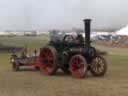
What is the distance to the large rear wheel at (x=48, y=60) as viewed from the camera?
1883 cm

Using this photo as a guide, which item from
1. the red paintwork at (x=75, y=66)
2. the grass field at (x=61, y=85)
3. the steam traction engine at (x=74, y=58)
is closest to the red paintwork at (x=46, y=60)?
the steam traction engine at (x=74, y=58)

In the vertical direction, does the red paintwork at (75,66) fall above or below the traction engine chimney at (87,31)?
below

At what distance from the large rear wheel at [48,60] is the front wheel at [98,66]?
62.8 inches

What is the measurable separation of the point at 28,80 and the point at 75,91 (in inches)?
144

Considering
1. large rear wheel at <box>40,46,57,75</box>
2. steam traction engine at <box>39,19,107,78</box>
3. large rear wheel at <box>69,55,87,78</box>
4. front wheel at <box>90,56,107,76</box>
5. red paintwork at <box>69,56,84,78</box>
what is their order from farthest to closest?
large rear wheel at <box>40,46,57,75</box>, front wheel at <box>90,56,107,76</box>, steam traction engine at <box>39,19,107,78</box>, red paintwork at <box>69,56,84,78</box>, large rear wheel at <box>69,55,87,78</box>

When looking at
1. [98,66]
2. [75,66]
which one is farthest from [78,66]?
[98,66]

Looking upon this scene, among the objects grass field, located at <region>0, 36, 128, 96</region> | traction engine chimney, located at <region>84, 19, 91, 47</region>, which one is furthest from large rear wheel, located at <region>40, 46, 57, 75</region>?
traction engine chimney, located at <region>84, 19, 91, 47</region>

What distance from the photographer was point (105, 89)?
1426 cm

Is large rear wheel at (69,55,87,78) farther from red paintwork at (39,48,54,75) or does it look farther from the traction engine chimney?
red paintwork at (39,48,54,75)

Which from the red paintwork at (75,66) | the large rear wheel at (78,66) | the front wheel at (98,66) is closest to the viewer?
the large rear wheel at (78,66)

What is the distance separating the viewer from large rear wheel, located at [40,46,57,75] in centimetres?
1883

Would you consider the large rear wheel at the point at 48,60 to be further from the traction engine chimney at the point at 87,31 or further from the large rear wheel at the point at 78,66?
the traction engine chimney at the point at 87,31

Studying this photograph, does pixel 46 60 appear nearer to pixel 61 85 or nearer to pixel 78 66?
pixel 78 66

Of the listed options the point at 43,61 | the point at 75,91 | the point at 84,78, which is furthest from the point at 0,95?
the point at 43,61
